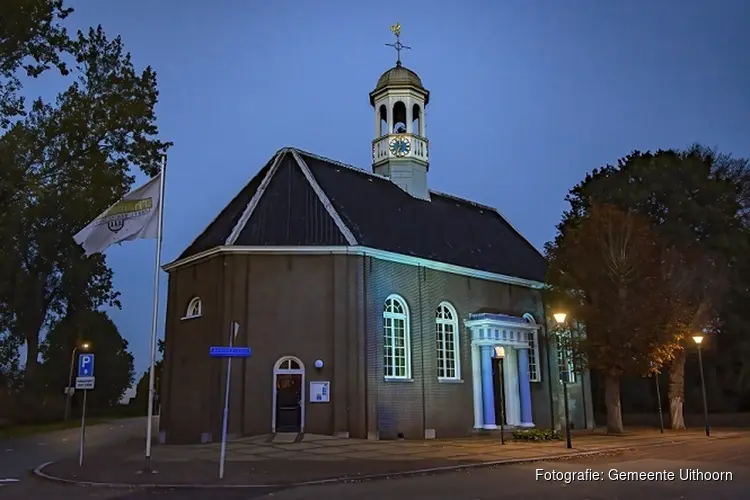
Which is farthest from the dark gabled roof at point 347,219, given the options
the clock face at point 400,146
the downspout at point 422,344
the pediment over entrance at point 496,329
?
the pediment over entrance at point 496,329

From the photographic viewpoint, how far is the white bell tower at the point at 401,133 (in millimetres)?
32219

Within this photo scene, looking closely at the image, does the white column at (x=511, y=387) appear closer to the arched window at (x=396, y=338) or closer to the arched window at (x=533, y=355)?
the arched window at (x=533, y=355)

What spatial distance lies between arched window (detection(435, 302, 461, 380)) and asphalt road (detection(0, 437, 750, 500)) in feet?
37.8

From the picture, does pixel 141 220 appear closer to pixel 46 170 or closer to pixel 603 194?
pixel 46 170

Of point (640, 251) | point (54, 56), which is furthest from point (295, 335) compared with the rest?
point (640, 251)

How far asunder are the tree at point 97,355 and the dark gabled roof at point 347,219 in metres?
25.2

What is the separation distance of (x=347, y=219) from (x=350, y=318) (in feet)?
13.9

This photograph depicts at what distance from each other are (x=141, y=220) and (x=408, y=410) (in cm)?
1373

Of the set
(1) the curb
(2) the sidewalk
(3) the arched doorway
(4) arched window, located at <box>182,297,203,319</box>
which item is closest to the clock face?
(4) arched window, located at <box>182,297,203,319</box>

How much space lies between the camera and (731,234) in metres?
34.9

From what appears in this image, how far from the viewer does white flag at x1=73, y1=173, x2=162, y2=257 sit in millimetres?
14820

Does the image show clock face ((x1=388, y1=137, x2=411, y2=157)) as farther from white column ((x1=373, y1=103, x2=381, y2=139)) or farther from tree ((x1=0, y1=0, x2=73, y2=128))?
tree ((x1=0, y1=0, x2=73, y2=128))

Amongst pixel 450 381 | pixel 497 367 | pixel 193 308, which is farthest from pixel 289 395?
pixel 497 367

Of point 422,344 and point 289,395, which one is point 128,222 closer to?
point 289,395
